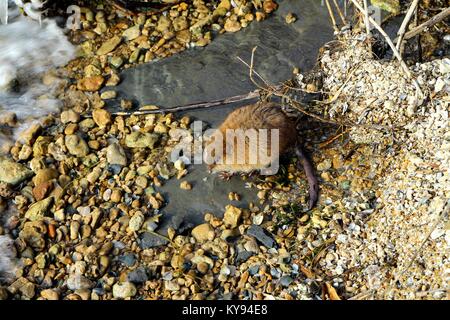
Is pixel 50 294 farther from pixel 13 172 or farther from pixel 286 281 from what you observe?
pixel 286 281

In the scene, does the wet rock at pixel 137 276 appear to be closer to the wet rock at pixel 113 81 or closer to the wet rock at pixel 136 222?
the wet rock at pixel 136 222

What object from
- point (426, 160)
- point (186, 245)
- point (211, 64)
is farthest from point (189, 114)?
point (426, 160)

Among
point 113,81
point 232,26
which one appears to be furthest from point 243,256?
point 232,26

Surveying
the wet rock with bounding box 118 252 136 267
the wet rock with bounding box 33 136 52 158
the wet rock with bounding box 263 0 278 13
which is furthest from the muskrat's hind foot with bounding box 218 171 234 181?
the wet rock with bounding box 263 0 278 13

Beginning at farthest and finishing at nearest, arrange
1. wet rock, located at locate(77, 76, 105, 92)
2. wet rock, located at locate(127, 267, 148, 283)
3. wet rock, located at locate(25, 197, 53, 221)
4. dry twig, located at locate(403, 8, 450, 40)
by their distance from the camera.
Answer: wet rock, located at locate(77, 76, 105, 92), dry twig, located at locate(403, 8, 450, 40), wet rock, located at locate(25, 197, 53, 221), wet rock, located at locate(127, 267, 148, 283)

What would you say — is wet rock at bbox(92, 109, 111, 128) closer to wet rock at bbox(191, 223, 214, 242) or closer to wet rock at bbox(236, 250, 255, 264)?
wet rock at bbox(191, 223, 214, 242)

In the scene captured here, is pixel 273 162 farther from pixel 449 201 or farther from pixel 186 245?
pixel 449 201
